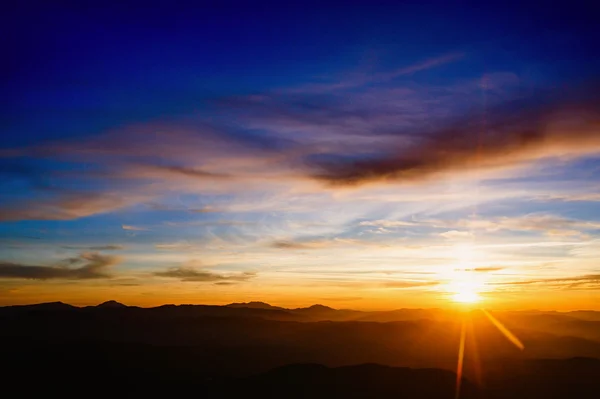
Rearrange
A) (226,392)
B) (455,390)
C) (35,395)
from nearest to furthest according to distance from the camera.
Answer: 1. (455,390)
2. (226,392)
3. (35,395)

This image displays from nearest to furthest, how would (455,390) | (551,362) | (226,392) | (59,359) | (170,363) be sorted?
(455,390)
(226,392)
(551,362)
(59,359)
(170,363)

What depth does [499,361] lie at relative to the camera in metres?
199

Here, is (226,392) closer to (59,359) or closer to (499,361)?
(59,359)

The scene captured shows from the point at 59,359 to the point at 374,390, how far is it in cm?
10305

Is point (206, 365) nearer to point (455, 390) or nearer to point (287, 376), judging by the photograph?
point (287, 376)

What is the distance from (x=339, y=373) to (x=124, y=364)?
76.4m

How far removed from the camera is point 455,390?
362 ft

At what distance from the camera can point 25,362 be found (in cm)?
15762

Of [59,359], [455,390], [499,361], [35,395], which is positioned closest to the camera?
[455,390]

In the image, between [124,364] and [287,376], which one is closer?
[287,376]

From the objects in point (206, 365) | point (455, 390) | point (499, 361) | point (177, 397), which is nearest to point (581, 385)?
point (455, 390)

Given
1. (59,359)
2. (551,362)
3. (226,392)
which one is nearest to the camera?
(226,392)

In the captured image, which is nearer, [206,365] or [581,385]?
[581,385]

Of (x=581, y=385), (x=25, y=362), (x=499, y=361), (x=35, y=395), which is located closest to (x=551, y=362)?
(x=581, y=385)
